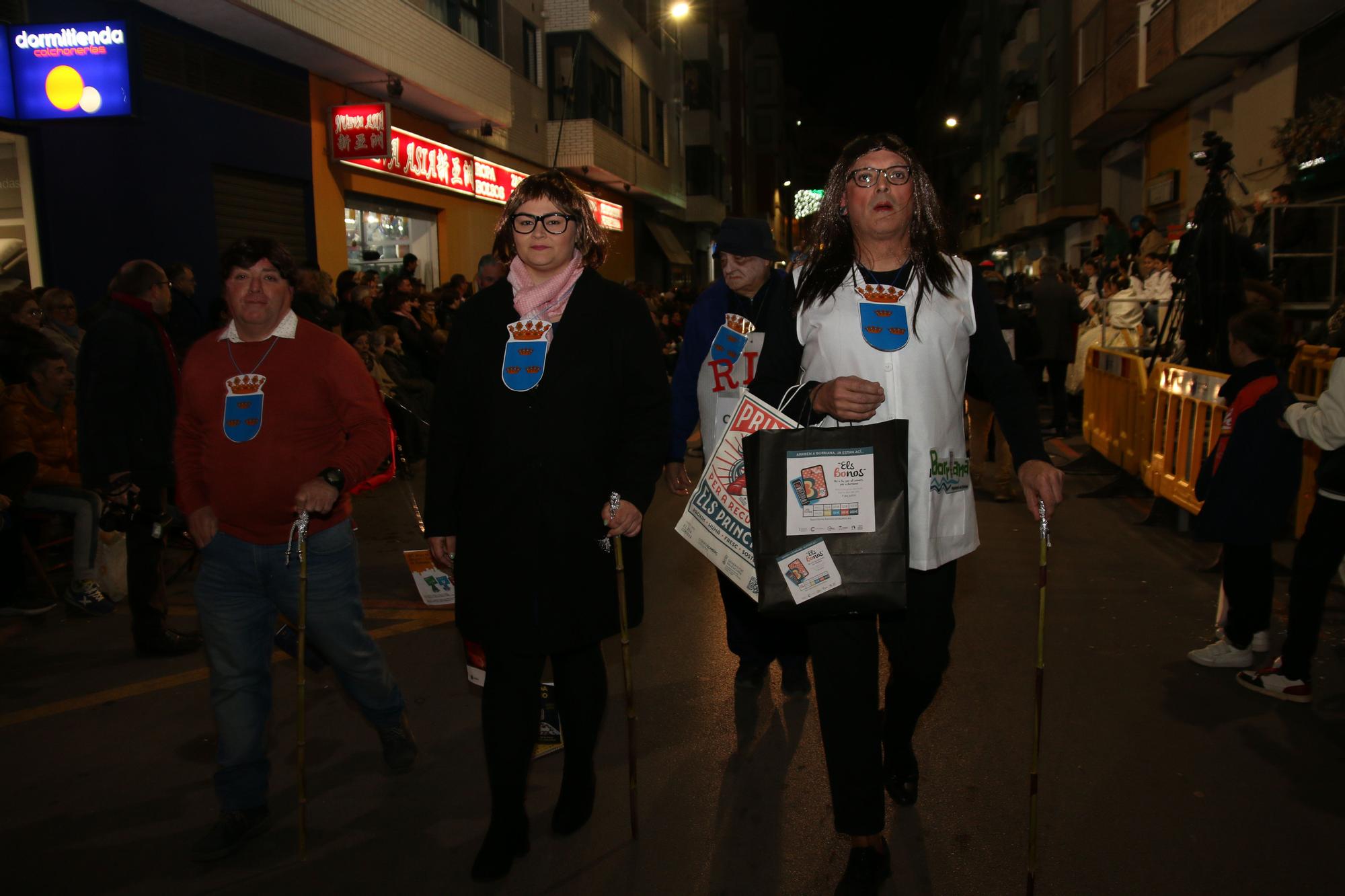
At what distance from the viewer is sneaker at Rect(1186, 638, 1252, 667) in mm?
4957

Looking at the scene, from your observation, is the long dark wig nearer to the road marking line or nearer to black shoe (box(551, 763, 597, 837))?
black shoe (box(551, 763, 597, 837))

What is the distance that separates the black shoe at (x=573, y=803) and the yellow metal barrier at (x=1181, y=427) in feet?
18.1

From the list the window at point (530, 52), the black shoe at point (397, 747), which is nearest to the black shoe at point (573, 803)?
the black shoe at point (397, 747)

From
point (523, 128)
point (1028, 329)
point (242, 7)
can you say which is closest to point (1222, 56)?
point (1028, 329)

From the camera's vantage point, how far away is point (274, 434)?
353 centimetres

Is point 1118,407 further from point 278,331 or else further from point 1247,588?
point 278,331

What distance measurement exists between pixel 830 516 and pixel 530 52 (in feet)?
70.7

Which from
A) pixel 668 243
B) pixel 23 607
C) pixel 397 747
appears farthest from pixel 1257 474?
pixel 668 243

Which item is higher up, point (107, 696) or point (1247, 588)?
point (1247, 588)

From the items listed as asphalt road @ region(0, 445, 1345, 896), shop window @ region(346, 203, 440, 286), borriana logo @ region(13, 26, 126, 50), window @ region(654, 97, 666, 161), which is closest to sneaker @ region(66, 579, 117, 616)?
asphalt road @ region(0, 445, 1345, 896)

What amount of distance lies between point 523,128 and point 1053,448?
1389 cm

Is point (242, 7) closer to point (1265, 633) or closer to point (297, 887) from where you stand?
point (297, 887)

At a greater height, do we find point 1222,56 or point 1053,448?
point 1222,56

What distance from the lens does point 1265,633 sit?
4.99 m
